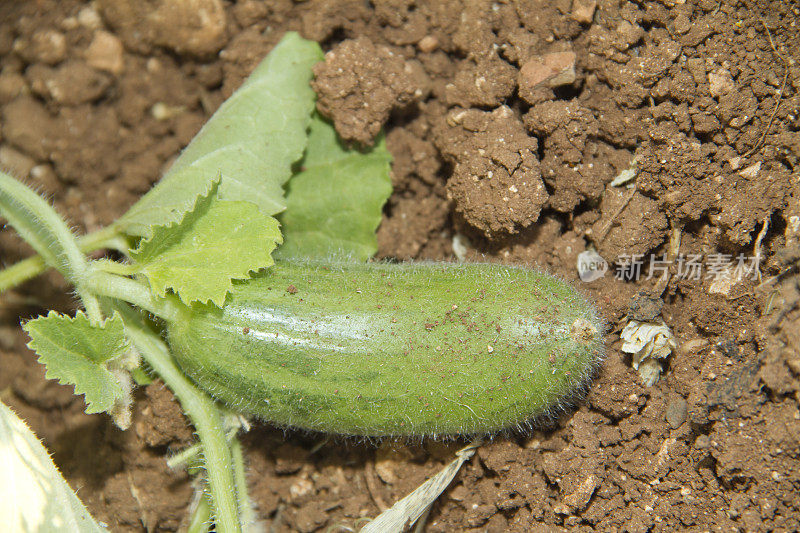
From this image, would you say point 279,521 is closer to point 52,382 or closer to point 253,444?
point 253,444

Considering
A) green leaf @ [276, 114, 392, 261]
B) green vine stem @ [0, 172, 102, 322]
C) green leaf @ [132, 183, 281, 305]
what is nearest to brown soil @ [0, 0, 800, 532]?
green leaf @ [276, 114, 392, 261]

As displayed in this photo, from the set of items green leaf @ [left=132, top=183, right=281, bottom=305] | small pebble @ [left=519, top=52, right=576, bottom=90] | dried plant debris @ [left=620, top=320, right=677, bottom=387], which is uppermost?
small pebble @ [left=519, top=52, right=576, bottom=90]

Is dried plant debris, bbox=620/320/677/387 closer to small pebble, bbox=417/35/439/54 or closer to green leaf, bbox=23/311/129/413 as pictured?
small pebble, bbox=417/35/439/54

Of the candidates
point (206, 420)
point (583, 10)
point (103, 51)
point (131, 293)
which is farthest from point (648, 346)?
point (103, 51)

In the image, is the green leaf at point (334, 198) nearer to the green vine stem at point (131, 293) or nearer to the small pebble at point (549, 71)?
the green vine stem at point (131, 293)

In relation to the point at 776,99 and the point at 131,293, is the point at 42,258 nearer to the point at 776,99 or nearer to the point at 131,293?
the point at 131,293

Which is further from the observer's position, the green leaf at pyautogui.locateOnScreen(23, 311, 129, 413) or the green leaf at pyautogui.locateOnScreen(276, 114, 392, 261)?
the green leaf at pyautogui.locateOnScreen(276, 114, 392, 261)

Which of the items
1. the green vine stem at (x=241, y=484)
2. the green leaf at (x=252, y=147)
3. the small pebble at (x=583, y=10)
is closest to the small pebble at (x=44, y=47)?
the green leaf at (x=252, y=147)
